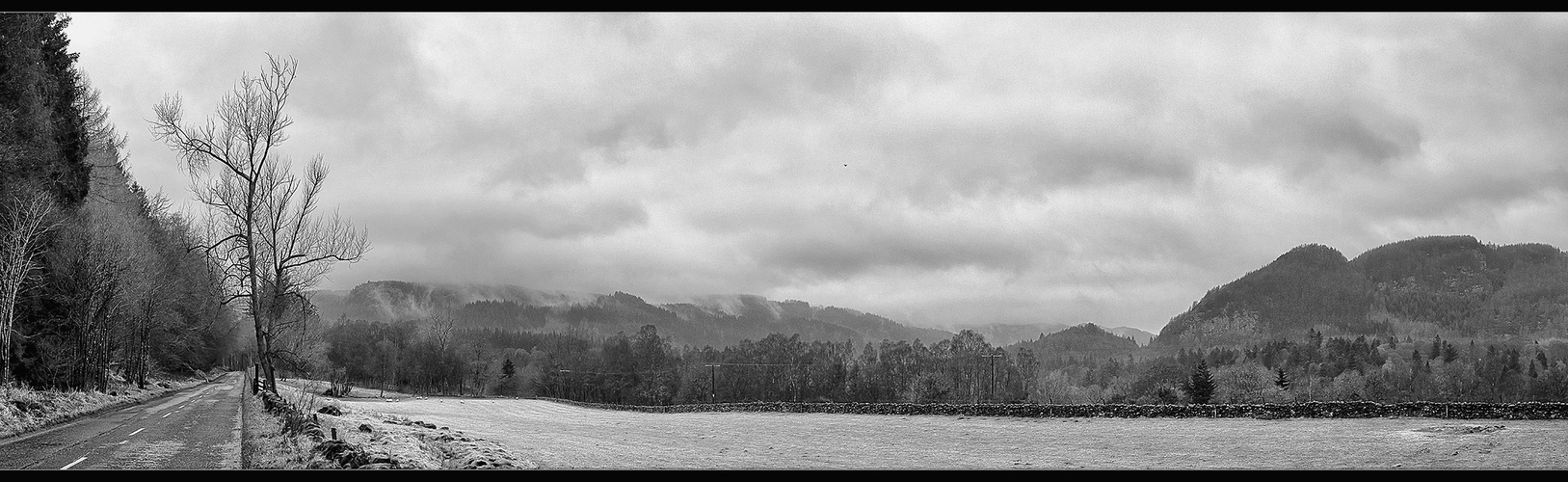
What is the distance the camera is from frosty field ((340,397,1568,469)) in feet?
91.5

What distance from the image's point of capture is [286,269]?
3578 cm

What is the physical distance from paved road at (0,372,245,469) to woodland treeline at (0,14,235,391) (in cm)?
420

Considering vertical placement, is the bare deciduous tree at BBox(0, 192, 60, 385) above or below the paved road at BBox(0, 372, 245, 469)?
above

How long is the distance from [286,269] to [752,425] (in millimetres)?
28699

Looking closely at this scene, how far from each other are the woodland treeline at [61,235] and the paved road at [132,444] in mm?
4199

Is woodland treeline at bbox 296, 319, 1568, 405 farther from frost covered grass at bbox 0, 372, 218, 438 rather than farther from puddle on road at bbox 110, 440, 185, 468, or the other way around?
puddle on road at bbox 110, 440, 185, 468

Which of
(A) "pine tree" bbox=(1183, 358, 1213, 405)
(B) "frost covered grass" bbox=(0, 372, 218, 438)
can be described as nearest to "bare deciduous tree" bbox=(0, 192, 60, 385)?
(B) "frost covered grass" bbox=(0, 372, 218, 438)

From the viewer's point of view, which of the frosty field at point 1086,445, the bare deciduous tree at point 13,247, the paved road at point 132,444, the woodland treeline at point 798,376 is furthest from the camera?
the woodland treeline at point 798,376

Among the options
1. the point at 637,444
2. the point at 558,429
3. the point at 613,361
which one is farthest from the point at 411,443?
the point at 613,361

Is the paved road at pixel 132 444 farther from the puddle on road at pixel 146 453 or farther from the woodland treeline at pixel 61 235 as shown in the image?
the woodland treeline at pixel 61 235

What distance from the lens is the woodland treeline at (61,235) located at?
3675 centimetres

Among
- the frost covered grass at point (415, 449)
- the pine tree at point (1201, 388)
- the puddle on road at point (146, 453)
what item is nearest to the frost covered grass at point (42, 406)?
the puddle on road at point (146, 453)

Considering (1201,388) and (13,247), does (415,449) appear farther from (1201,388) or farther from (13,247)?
(1201,388)
